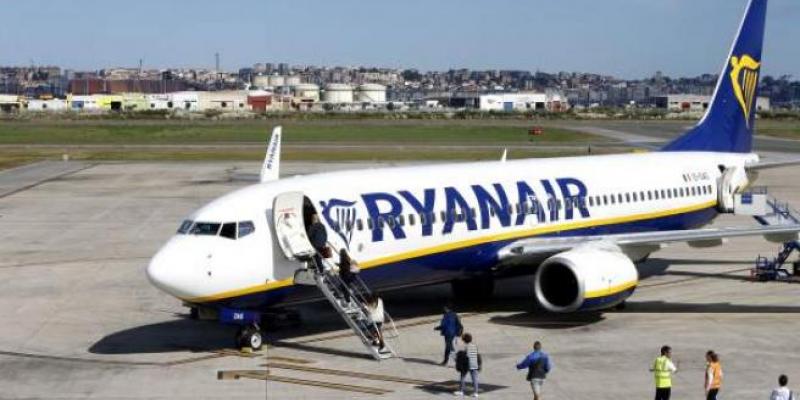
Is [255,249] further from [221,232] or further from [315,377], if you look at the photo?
[315,377]

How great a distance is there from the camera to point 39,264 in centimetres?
4306

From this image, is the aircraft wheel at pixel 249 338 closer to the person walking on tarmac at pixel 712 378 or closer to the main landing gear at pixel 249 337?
the main landing gear at pixel 249 337

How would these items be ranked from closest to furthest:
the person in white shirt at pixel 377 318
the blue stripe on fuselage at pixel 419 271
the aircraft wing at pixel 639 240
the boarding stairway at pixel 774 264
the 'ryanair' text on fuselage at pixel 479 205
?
1. the person in white shirt at pixel 377 318
2. the blue stripe on fuselage at pixel 419 271
3. the 'ryanair' text on fuselage at pixel 479 205
4. the aircraft wing at pixel 639 240
5. the boarding stairway at pixel 774 264

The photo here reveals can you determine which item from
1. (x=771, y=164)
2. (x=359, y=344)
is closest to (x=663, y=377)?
(x=359, y=344)

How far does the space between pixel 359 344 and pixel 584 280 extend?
19.7ft

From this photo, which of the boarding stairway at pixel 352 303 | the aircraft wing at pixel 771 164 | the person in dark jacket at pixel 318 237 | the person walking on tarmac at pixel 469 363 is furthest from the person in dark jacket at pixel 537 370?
the aircraft wing at pixel 771 164

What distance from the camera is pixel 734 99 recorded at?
44.6 meters

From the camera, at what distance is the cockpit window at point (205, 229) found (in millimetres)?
27875

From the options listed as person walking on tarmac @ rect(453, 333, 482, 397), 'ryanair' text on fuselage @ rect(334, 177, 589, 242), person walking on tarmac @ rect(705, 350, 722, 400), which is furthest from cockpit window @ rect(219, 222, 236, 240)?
person walking on tarmac @ rect(705, 350, 722, 400)

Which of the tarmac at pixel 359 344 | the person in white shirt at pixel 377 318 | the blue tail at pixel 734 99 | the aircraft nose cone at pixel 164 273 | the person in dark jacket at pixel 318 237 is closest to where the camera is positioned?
the tarmac at pixel 359 344

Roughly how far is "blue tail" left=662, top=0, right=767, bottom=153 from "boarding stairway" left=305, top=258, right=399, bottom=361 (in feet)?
62.2

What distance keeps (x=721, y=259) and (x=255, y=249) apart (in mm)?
22525

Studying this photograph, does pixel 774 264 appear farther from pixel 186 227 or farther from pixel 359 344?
pixel 186 227

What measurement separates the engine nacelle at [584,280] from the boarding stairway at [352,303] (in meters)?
5.08
